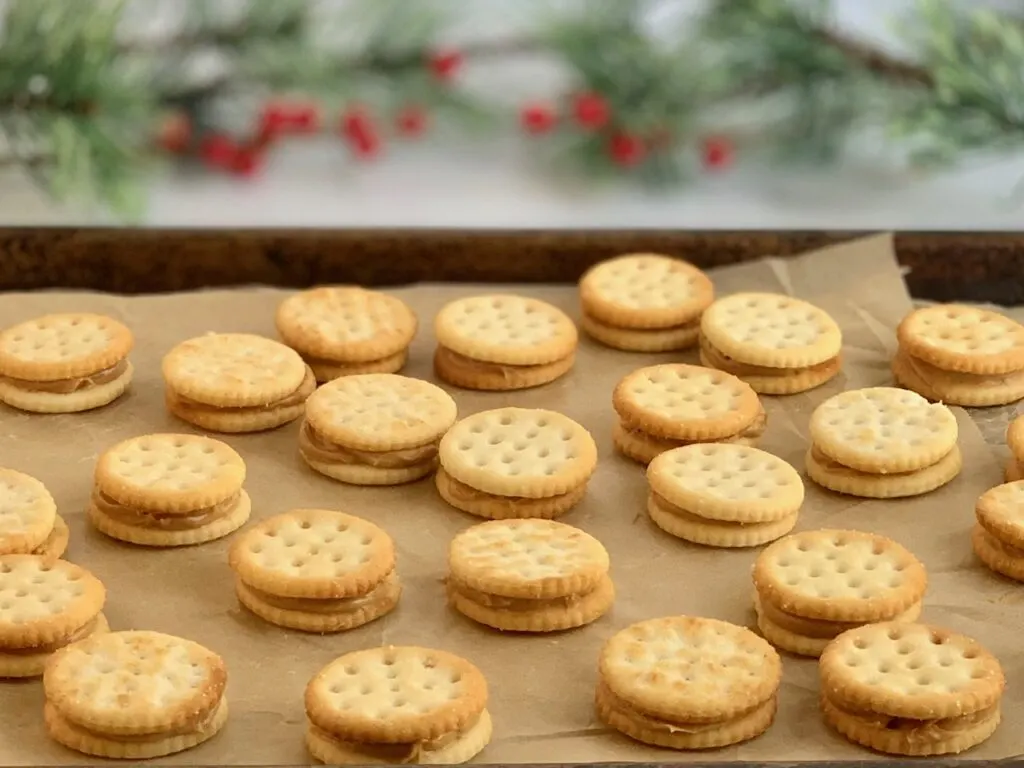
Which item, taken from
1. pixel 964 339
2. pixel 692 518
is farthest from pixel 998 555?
pixel 964 339

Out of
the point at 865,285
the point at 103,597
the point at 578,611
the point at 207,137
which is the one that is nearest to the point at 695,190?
the point at 865,285

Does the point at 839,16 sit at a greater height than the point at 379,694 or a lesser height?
greater

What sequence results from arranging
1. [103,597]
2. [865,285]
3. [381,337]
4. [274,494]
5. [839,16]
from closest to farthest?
[103,597]
[274,494]
[381,337]
[865,285]
[839,16]

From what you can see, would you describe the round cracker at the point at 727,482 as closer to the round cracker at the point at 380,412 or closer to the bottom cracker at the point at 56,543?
the round cracker at the point at 380,412

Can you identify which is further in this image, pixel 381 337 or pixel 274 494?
pixel 381 337

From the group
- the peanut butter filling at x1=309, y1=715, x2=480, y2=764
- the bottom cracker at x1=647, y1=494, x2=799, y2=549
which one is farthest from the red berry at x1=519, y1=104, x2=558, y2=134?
the peanut butter filling at x1=309, y1=715, x2=480, y2=764

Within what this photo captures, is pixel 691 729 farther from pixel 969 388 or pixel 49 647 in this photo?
pixel 969 388

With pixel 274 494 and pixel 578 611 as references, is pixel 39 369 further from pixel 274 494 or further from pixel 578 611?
pixel 578 611

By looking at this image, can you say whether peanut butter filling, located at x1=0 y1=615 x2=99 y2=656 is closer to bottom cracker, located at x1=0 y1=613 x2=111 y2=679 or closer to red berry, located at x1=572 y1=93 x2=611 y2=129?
bottom cracker, located at x1=0 y1=613 x2=111 y2=679
